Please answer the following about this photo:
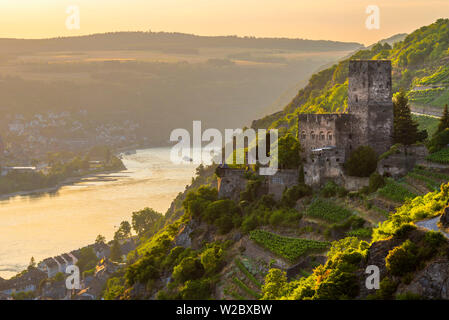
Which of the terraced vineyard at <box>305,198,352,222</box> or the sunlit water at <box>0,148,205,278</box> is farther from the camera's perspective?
the sunlit water at <box>0,148,205,278</box>

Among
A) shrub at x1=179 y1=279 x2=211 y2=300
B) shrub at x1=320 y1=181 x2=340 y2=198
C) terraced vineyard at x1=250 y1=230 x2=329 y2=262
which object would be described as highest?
shrub at x1=320 y1=181 x2=340 y2=198

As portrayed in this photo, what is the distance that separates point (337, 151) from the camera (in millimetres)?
36438

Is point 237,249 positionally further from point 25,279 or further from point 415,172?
point 25,279

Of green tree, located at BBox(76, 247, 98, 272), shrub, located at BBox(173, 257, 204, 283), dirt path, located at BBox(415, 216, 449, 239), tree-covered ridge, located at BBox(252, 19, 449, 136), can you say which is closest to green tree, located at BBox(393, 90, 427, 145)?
tree-covered ridge, located at BBox(252, 19, 449, 136)

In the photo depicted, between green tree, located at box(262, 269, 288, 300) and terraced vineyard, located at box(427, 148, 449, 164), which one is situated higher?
terraced vineyard, located at box(427, 148, 449, 164)

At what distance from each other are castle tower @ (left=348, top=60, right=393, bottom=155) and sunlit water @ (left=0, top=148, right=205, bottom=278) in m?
52.6

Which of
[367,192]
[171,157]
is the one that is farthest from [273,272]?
[171,157]

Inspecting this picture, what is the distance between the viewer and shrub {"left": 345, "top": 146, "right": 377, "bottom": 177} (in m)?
34.7

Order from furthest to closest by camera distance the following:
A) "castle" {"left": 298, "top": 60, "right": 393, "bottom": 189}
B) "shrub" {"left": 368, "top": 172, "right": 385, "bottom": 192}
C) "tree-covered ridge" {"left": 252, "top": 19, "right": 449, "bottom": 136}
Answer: "tree-covered ridge" {"left": 252, "top": 19, "right": 449, "bottom": 136}
"castle" {"left": 298, "top": 60, "right": 393, "bottom": 189}
"shrub" {"left": 368, "top": 172, "right": 385, "bottom": 192}

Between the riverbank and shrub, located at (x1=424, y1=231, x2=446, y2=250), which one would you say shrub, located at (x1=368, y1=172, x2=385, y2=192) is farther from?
the riverbank

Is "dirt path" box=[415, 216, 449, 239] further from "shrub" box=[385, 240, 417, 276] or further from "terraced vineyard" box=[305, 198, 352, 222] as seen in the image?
"terraced vineyard" box=[305, 198, 352, 222]

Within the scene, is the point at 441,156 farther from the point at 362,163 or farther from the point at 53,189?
the point at 53,189

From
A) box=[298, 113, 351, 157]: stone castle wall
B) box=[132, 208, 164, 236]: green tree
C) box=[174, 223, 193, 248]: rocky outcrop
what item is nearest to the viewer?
box=[298, 113, 351, 157]: stone castle wall

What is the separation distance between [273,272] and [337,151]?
10.1 m
